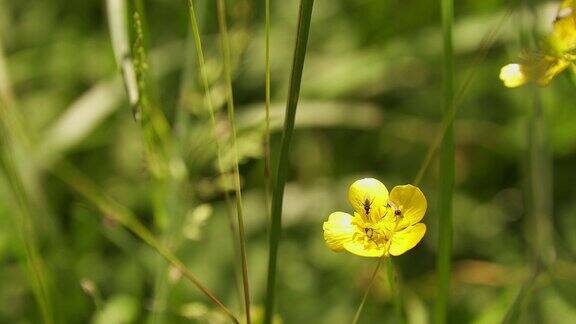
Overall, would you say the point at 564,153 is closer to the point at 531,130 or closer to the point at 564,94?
the point at 564,94

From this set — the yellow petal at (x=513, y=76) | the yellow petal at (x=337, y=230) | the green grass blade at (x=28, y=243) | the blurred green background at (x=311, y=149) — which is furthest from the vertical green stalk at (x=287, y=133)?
the blurred green background at (x=311, y=149)

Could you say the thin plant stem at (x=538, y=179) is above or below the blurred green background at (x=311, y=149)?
below

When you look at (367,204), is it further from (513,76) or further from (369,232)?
(513,76)

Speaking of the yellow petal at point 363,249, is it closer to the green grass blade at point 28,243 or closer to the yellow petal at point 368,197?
the yellow petal at point 368,197

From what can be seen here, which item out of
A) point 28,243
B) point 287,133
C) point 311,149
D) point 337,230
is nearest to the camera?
point 287,133

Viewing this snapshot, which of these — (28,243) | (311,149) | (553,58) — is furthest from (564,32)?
(311,149)

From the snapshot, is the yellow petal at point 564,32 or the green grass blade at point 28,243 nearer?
the yellow petal at point 564,32

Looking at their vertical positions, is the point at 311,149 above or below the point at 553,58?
above
